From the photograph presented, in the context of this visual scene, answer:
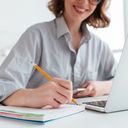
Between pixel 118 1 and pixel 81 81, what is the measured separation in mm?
1556

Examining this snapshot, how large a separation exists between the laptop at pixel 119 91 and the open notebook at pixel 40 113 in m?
0.07

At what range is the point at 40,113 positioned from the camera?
0.79m

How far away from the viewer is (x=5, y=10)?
6.07ft

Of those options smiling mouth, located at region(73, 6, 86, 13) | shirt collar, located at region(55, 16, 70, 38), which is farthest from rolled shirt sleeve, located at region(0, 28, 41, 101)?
smiling mouth, located at region(73, 6, 86, 13)

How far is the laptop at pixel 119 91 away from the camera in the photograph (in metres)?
0.77

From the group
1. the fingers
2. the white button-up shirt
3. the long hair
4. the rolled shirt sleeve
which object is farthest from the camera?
the long hair

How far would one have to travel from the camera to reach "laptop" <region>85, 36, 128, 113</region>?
0.77m

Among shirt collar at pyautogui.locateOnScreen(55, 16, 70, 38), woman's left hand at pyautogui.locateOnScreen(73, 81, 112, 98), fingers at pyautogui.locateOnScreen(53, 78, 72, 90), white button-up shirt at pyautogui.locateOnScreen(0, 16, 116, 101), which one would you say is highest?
Answer: shirt collar at pyautogui.locateOnScreen(55, 16, 70, 38)

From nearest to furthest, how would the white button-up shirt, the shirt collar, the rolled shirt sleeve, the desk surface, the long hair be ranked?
1. the desk surface
2. the rolled shirt sleeve
3. the white button-up shirt
4. the shirt collar
5. the long hair

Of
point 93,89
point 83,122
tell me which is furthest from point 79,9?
point 83,122

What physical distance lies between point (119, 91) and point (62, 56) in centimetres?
47

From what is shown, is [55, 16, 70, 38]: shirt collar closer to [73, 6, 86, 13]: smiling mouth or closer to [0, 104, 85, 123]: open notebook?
[73, 6, 86, 13]: smiling mouth

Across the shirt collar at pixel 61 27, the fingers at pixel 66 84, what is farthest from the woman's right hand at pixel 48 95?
the shirt collar at pixel 61 27

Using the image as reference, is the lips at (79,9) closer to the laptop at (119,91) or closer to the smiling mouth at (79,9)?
the smiling mouth at (79,9)
